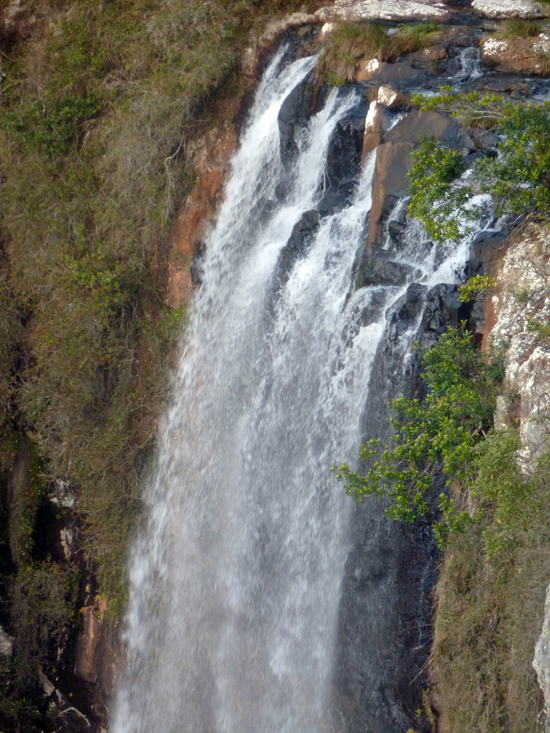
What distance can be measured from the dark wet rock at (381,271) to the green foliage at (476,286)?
98 cm

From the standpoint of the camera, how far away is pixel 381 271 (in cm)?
987

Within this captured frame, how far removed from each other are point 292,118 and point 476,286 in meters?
5.07

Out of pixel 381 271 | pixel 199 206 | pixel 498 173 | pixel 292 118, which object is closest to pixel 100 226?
pixel 199 206

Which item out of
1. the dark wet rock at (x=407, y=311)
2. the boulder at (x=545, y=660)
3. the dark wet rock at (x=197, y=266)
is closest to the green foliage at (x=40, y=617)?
the dark wet rock at (x=197, y=266)

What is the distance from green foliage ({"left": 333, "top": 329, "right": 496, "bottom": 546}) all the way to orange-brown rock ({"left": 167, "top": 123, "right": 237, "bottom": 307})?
5991 millimetres

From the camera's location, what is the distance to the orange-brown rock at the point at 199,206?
43.4ft

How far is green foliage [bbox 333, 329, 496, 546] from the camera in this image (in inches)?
324

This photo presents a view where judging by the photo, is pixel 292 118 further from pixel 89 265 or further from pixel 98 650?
pixel 98 650

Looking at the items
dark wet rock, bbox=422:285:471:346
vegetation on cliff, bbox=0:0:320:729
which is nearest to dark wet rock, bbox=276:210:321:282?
dark wet rock, bbox=422:285:471:346

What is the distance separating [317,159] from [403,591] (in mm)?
6747

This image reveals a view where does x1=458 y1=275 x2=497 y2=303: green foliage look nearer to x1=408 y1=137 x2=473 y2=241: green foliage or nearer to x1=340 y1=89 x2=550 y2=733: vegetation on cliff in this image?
x1=340 y1=89 x2=550 y2=733: vegetation on cliff

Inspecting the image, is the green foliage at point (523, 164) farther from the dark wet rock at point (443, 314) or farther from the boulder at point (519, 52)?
the boulder at point (519, 52)

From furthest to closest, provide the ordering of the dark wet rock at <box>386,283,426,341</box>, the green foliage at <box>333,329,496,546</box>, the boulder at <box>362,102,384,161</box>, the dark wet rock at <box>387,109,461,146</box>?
the boulder at <box>362,102,384,161</box> < the dark wet rock at <box>387,109,461,146</box> < the dark wet rock at <box>386,283,426,341</box> < the green foliage at <box>333,329,496,546</box>

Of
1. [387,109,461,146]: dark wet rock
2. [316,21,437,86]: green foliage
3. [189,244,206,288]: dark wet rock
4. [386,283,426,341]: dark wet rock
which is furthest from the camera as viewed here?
[189,244,206,288]: dark wet rock
